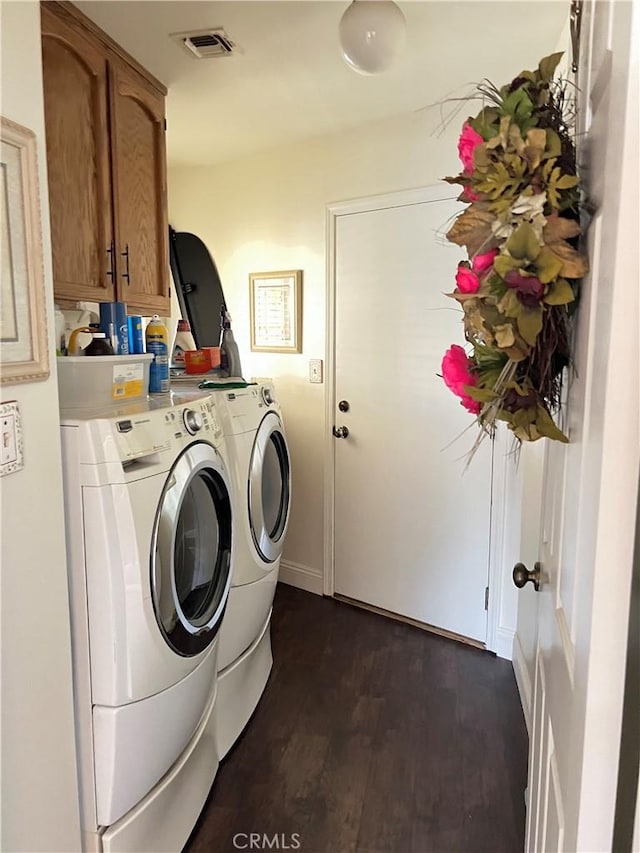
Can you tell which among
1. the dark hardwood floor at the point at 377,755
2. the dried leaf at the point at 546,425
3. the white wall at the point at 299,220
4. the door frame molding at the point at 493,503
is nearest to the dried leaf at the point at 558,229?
the dried leaf at the point at 546,425

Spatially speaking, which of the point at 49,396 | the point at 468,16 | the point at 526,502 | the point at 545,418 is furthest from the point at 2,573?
the point at 468,16

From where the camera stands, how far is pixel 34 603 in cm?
115

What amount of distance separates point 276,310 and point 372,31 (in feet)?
5.28

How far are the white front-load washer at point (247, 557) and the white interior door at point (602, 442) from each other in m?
1.26

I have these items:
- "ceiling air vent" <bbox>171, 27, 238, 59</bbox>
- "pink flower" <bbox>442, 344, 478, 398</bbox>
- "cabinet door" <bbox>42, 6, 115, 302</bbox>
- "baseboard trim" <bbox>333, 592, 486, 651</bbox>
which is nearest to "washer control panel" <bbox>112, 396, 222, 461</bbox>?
"cabinet door" <bbox>42, 6, 115, 302</bbox>

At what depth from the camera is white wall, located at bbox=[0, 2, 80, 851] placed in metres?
1.07

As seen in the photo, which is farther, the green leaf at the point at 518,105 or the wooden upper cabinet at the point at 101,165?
the wooden upper cabinet at the point at 101,165

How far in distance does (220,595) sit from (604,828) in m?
1.21

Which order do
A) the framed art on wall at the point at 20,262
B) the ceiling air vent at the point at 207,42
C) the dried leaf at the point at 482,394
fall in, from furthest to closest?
the ceiling air vent at the point at 207,42 < the framed art on wall at the point at 20,262 < the dried leaf at the point at 482,394

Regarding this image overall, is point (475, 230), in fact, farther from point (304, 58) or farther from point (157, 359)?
point (304, 58)

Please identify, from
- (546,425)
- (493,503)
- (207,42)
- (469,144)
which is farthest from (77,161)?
(493,503)

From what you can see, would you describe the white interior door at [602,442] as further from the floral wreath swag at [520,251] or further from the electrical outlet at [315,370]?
the electrical outlet at [315,370]

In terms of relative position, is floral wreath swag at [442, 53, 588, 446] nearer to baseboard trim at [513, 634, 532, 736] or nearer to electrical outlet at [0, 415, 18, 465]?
electrical outlet at [0, 415, 18, 465]

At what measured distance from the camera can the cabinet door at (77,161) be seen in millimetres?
1686
